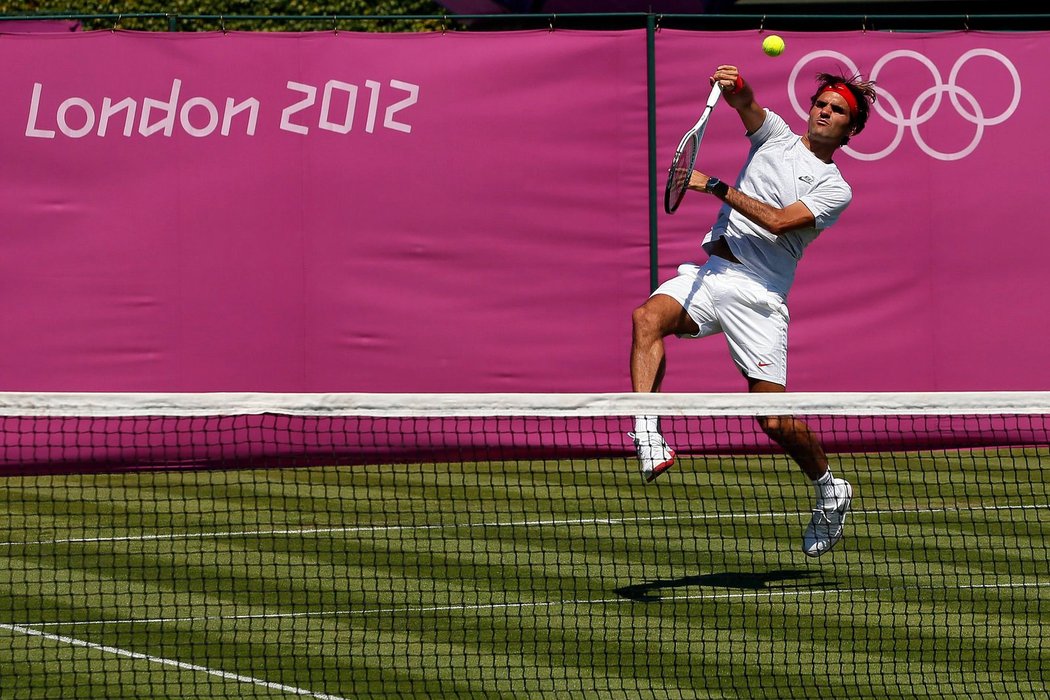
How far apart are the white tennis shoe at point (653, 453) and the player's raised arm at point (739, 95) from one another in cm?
161

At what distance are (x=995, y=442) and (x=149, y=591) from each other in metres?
6.92

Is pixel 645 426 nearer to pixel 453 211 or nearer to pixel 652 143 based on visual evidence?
pixel 453 211

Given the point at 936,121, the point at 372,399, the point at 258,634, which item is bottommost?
the point at 258,634

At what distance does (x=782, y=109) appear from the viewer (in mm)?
11547

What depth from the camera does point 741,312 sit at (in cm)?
754

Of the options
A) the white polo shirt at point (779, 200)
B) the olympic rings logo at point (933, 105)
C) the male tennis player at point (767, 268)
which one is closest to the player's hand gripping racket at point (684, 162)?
the male tennis player at point (767, 268)

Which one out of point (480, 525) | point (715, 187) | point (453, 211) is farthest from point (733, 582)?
point (453, 211)

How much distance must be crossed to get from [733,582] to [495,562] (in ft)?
3.59

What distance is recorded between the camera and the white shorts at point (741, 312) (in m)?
7.52

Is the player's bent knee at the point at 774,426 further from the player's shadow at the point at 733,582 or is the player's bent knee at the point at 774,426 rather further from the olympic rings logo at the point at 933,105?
the olympic rings logo at the point at 933,105

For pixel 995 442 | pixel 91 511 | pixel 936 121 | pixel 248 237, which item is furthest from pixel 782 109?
pixel 91 511

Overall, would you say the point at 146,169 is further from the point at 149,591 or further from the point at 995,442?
the point at 995,442

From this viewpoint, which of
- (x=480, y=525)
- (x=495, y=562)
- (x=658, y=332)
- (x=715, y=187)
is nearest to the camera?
(x=715, y=187)

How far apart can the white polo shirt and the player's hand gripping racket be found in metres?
0.31
